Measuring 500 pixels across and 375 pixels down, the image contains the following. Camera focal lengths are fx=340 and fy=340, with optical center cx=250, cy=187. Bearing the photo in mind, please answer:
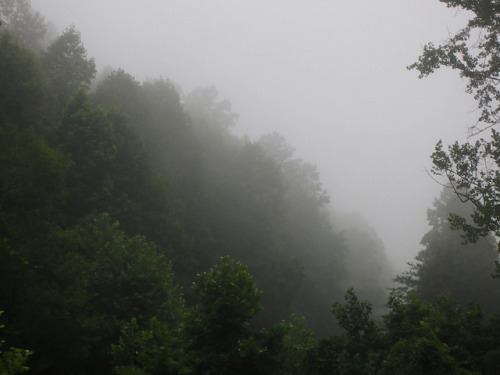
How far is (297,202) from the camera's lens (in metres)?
47.9

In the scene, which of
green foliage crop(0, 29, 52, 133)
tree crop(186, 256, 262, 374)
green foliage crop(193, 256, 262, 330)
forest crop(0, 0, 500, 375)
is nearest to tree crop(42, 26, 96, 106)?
forest crop(0, 0, 500, 375)

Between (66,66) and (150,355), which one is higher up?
(66,66)

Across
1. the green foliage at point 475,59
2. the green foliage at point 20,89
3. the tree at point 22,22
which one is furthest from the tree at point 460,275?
the tree at point 22,22

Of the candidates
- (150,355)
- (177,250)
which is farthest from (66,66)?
(150,355)

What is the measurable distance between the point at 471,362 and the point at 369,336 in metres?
3.12

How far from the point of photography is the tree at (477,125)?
12.2 meters

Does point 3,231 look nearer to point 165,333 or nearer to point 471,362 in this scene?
point 165,333

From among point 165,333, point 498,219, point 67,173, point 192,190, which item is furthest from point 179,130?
point 498,219

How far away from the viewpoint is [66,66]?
28625mm

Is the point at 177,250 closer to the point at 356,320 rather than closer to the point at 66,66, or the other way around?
the point at 356,320

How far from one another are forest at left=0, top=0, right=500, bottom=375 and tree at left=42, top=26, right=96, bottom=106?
12 cm

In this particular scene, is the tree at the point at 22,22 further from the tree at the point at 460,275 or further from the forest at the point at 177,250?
the tree at the point at 460,275

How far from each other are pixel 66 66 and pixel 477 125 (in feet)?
98.0

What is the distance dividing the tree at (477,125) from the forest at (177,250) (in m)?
0.06
